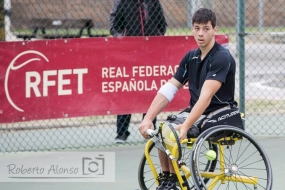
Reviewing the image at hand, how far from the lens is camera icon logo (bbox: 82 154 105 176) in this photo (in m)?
6.73

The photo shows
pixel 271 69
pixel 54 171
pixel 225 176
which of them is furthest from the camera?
pixel 271 69

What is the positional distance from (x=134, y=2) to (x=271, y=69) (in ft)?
26.1

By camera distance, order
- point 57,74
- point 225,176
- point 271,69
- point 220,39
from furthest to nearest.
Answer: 1. point 271,69
2. point 220,39
3. point 57,74
4. point 225,176

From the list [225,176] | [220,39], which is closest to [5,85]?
[220,39]

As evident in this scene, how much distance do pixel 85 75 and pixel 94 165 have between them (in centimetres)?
108

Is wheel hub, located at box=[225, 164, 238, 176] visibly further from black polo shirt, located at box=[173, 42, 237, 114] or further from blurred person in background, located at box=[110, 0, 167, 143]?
blurred person in background, located at box=[110, 0, 167, 143]

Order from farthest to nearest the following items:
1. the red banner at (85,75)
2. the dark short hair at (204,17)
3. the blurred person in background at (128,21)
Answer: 1. the blurred person in background at (128,21)
2. the red banner at (85,75)
3. the dark short hair at (204,17)

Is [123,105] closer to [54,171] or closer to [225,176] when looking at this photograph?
[54,171]

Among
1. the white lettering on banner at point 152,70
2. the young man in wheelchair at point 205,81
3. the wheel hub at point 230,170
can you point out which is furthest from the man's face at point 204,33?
the white lettering on banner at point 152,70

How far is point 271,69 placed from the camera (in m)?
15.7

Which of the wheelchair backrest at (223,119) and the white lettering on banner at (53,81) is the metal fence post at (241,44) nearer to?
the white lettering on banner at (53,81)

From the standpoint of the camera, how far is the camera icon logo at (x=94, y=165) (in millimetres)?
6734

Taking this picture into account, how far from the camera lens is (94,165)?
7.03m

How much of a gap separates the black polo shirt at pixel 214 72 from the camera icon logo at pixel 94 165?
5.61 ft
